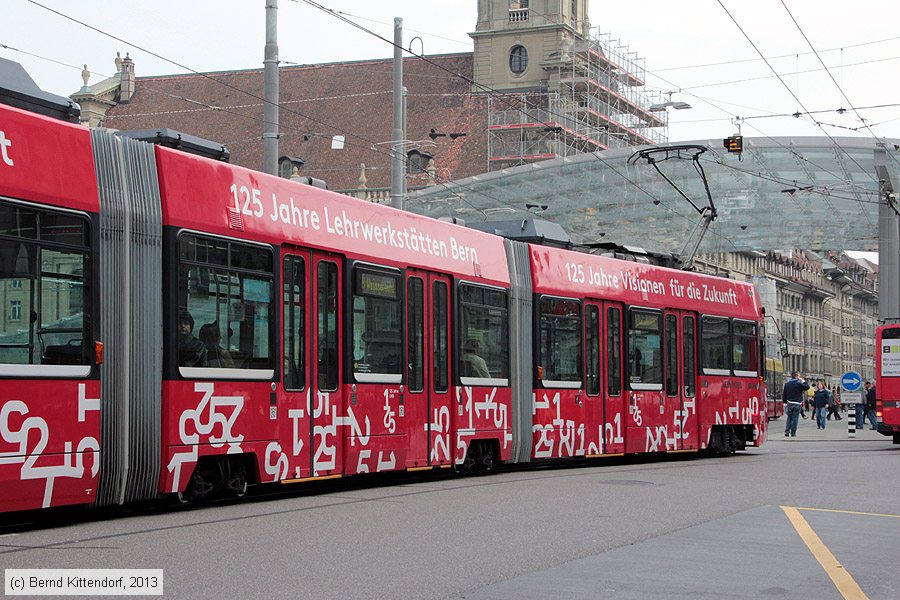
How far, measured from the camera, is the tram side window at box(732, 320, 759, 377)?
80.3 feet

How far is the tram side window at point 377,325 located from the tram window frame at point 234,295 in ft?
5.27

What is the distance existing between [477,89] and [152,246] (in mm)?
75487

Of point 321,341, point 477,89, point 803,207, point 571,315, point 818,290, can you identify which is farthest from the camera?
point 818,290

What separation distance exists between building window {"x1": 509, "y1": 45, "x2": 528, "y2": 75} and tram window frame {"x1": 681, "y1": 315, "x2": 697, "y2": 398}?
62461 mm

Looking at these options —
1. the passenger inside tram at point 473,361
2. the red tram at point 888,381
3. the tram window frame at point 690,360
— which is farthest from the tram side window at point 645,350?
the red tram at point 888,381

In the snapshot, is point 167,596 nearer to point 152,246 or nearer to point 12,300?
point 12,300

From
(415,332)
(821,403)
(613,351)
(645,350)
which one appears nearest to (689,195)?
(821,403)

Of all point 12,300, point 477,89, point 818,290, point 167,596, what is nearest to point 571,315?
point 12,300

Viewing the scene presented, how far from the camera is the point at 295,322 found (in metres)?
13.1

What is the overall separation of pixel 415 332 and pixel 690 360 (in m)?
8.40

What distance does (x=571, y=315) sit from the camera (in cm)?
1938

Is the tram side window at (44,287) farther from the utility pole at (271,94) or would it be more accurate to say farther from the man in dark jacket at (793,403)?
the man in dark jacket at (793,403)

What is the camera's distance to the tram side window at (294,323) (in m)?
13.0

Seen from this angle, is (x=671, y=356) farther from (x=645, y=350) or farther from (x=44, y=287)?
(x=44, y=287)
